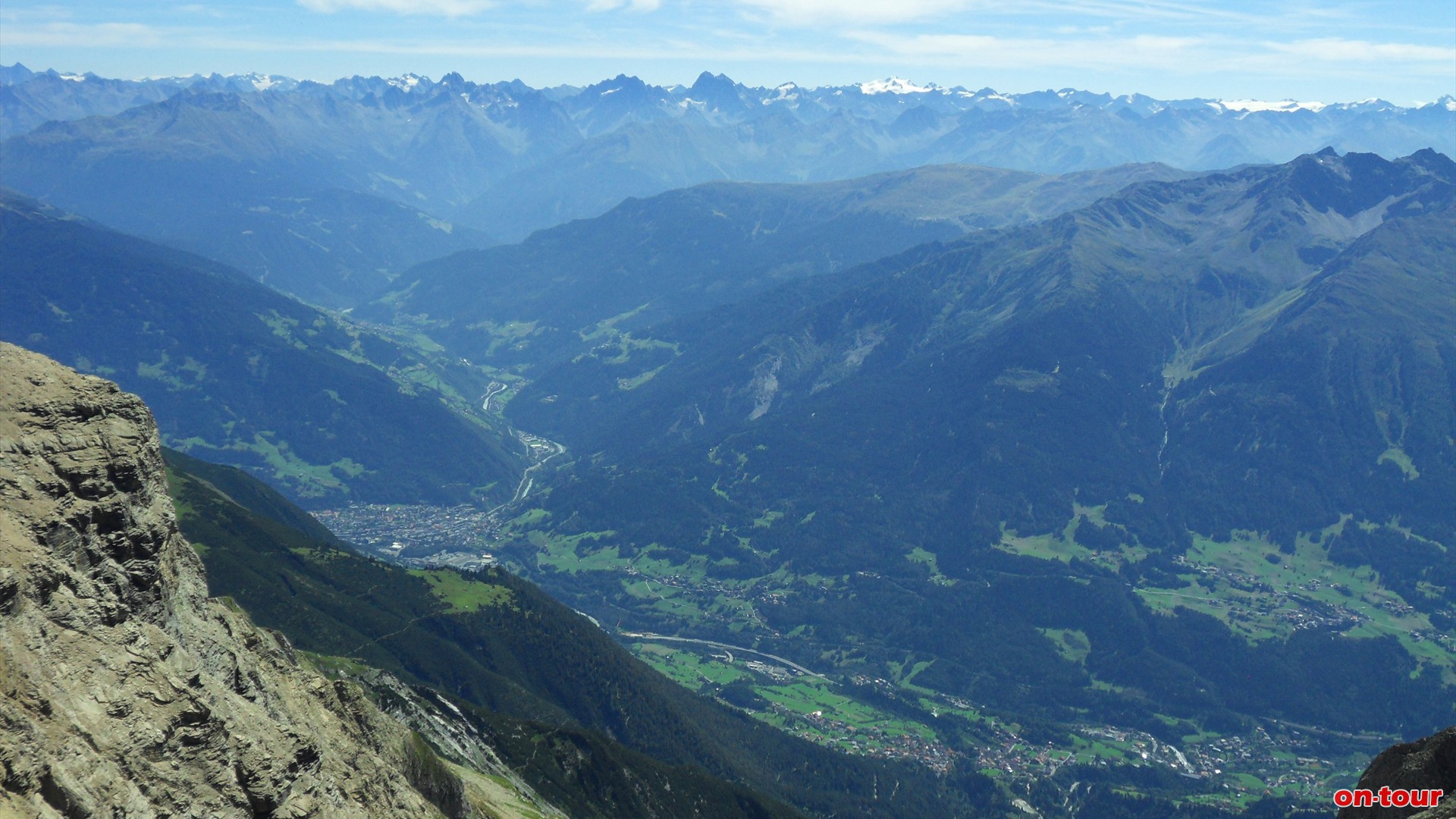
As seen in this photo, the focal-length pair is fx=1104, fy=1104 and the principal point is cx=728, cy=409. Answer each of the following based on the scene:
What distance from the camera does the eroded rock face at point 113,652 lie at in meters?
36.3

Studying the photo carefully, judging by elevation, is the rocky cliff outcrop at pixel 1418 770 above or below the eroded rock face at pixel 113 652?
below

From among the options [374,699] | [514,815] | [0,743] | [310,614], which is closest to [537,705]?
[310,614]

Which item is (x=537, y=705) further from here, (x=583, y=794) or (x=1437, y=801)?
(x=1437, y=801)

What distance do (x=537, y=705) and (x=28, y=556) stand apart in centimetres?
16540

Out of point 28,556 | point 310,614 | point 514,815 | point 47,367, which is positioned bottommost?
point 310,614

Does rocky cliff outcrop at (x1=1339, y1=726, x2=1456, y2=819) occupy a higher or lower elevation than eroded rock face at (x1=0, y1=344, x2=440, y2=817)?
lower

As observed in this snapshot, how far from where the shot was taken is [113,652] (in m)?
41.5

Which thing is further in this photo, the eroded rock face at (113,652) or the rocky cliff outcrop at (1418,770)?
the rocky cliff outcrop at (1418,770)

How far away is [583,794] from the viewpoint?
6048 inches

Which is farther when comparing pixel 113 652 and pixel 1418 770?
pixel 1418 770

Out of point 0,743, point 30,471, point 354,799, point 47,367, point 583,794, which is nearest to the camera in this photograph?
point 0,743

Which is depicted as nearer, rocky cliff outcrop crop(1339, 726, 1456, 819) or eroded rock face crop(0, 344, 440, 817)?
eroded rock face crop(0, 344, 440, 817)

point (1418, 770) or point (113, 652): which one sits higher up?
point (113, 652)

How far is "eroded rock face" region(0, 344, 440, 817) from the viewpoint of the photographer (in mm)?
36312
